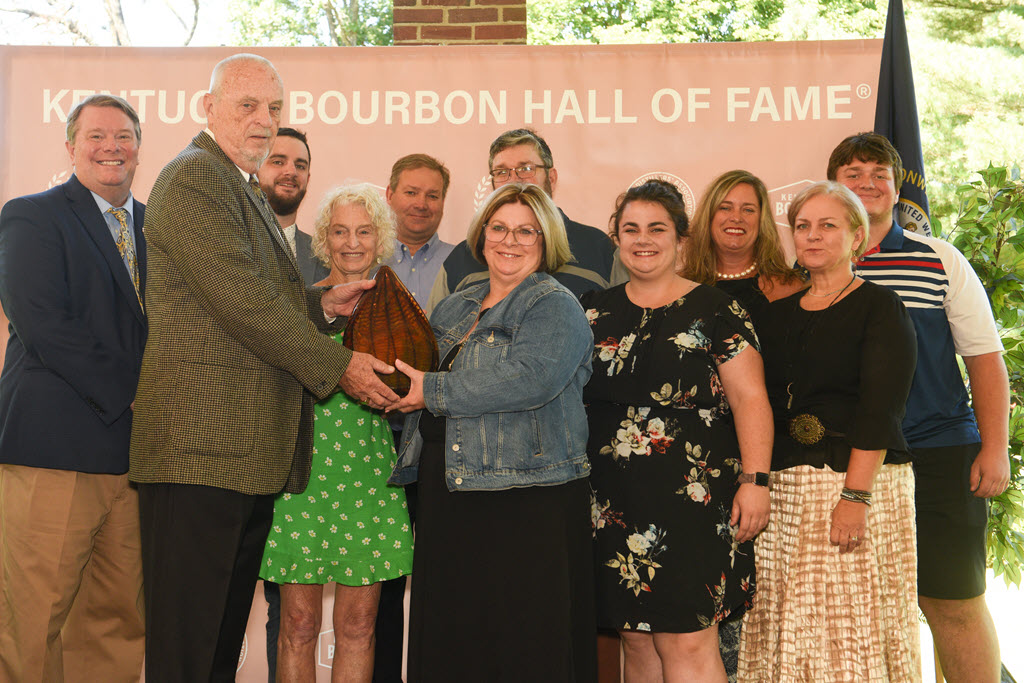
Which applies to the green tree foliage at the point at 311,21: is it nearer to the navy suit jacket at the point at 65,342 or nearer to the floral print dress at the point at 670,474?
the navy suit jacket at the point at 65,342

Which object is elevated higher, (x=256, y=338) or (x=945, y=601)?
(x=256, y=338)

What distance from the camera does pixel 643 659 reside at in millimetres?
2811

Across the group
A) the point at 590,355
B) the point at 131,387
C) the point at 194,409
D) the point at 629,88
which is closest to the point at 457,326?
the point at 590,355

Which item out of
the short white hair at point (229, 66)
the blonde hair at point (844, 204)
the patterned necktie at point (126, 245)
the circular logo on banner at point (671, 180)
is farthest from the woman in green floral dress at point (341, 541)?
the circular logo on banner at point (671, 180)

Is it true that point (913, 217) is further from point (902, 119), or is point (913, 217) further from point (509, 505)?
point (509, 505)

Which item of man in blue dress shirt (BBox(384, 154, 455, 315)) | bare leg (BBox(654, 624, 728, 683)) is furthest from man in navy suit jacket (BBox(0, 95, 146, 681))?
bare leg (BBox(654, 624, 728, 683))

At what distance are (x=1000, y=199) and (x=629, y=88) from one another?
1.65 metres

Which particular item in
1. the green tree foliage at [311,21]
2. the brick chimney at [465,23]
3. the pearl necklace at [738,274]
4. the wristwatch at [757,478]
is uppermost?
the green tree foliage at [311,21]

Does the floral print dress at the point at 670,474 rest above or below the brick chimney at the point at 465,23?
below

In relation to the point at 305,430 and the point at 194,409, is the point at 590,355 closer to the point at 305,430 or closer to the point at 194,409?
the point at 305,430

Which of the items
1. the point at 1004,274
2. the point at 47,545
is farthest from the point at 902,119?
the point at 47,545

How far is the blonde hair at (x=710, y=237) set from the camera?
3.02m

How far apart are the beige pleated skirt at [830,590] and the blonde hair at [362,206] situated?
5.06 feet

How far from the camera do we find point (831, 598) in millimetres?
2527
